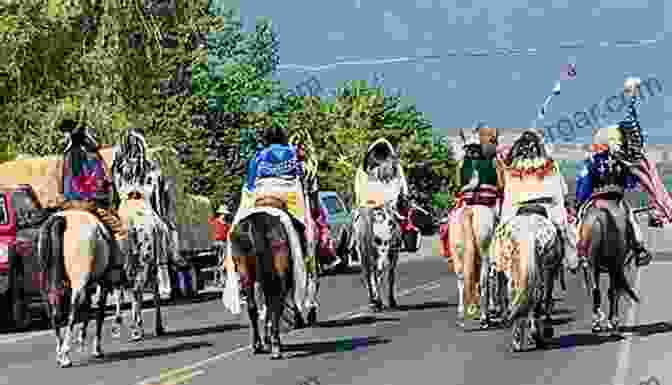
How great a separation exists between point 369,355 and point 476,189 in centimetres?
344

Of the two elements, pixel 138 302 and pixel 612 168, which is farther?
pixel 138 302

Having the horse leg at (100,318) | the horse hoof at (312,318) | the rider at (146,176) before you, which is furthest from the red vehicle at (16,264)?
the horse leg at (100,318)

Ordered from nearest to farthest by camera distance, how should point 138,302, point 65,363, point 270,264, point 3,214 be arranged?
point 65,363 < point 270,264 < point 138,302 < point 3,214

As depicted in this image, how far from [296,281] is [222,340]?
2.63 m

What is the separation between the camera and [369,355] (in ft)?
53.5

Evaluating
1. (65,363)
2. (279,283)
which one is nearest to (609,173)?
(279,283)

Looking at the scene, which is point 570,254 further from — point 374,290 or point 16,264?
point 16,264

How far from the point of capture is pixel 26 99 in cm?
3819

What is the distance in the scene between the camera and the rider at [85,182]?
16438mm

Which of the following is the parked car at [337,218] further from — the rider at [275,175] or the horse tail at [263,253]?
the horse tail at [263,253]

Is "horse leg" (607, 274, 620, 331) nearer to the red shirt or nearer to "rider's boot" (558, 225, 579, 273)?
"rider's boot" (558, 225, 579, 273)

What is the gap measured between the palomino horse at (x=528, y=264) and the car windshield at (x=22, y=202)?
32.6 ft

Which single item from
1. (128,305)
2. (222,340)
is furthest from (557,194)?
(128,305)

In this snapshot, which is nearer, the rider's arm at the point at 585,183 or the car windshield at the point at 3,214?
the rider's arm at the point at 585,183
